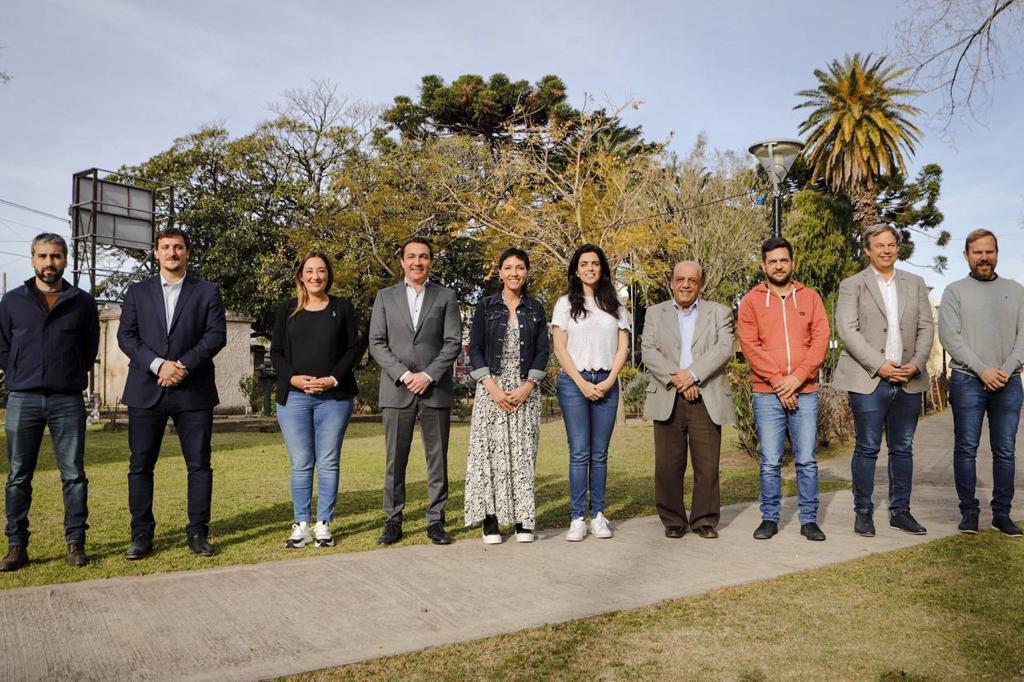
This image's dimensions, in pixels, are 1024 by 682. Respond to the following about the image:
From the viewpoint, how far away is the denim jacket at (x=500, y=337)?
5.59 metres

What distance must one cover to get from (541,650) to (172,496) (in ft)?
18.7

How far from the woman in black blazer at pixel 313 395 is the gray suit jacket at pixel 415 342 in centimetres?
25

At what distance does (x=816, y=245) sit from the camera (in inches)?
1535

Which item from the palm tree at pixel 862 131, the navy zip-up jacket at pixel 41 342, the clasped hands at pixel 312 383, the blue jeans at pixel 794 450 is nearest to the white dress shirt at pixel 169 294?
the navy zip-up jacket at pixel 41 342

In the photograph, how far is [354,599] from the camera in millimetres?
4082

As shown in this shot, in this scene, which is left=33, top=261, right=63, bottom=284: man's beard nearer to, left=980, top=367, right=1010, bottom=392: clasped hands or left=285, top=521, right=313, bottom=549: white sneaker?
left=285, top=521, right=313, bottom=549: white sneaker

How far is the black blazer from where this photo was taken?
5551mm

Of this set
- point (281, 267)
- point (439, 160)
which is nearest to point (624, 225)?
point (439, 160)

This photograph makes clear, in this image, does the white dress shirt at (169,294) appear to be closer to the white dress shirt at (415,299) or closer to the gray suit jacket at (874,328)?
the white dress shirt at (415,299)

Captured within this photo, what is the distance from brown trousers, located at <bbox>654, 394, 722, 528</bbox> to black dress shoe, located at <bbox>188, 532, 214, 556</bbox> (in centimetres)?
313

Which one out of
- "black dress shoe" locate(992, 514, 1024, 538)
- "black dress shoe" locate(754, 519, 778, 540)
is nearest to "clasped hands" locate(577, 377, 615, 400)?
"black dress shoe" locate(754, 519, 778, 540)

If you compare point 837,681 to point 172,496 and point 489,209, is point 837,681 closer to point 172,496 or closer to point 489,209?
point 172,496

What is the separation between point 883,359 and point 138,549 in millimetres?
5148

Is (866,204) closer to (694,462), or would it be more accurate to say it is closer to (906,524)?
(906,524)
